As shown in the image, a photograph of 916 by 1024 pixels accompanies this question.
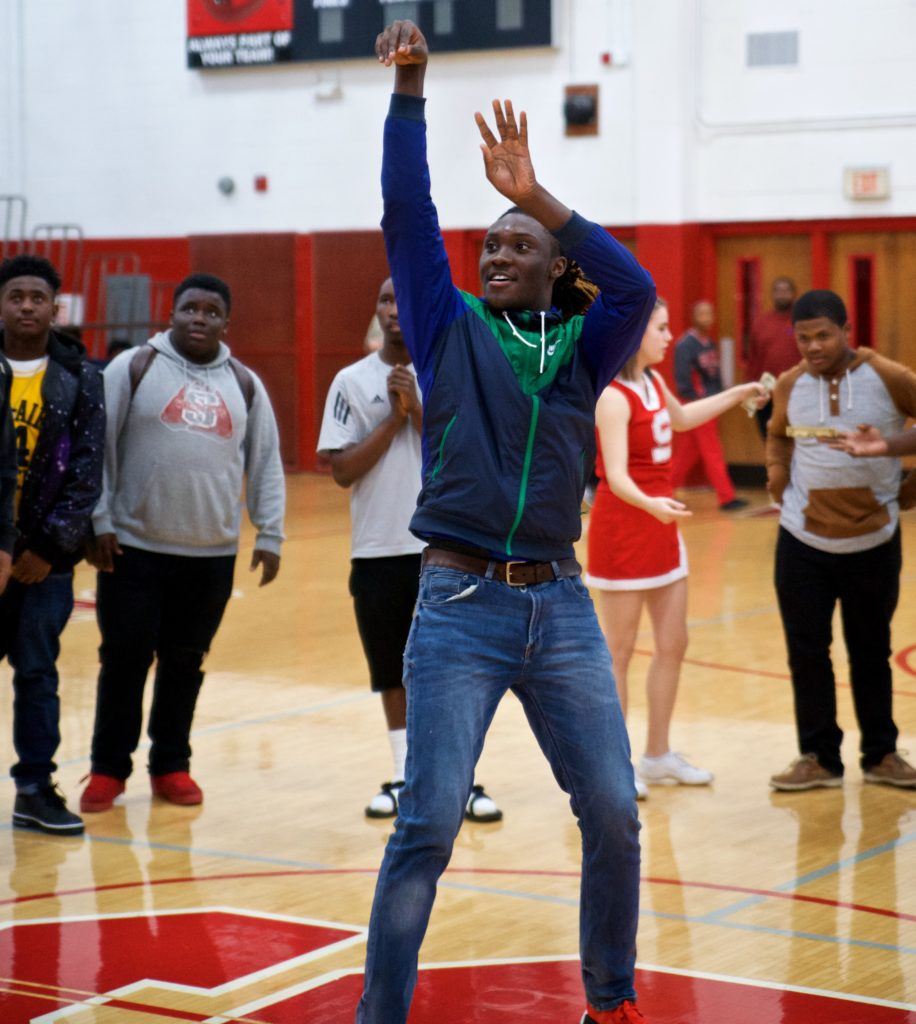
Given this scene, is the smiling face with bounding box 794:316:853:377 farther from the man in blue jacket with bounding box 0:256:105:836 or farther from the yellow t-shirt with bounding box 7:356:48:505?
the yellow t-shirt with bounding box 7:356:48:505

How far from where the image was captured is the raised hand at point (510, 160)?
385cm

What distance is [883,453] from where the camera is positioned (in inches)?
248

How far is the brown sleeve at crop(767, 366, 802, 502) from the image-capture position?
695 centimetres

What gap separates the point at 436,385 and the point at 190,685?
10.1 ft

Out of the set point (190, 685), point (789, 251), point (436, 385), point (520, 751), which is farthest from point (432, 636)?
A: point (789, 251)

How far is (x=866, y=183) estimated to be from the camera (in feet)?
57.7

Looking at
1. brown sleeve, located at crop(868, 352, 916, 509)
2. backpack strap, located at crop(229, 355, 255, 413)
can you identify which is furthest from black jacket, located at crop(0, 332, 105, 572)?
brown sleeve, located at crop(868, 352, 916, 509)

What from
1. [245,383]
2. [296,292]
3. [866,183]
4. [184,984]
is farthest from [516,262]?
[296,292]

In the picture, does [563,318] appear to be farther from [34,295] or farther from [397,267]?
[34,295]

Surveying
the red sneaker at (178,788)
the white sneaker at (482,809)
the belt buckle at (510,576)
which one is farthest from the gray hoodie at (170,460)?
the belt buckle at (510,576)

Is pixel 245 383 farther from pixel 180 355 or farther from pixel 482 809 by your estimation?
pixel 482 809

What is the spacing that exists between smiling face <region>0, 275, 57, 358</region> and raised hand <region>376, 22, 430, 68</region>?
8.73 feet

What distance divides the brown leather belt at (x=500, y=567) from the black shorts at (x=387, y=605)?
2380mm

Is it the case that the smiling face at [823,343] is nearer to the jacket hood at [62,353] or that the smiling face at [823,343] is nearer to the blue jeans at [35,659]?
the jacket hood at [62,353]
